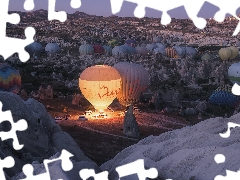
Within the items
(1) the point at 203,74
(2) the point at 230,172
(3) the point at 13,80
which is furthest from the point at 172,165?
(1) the point at 203,74

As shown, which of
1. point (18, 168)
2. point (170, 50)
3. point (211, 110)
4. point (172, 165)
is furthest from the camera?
point (170, 50)

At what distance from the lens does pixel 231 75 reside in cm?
3012

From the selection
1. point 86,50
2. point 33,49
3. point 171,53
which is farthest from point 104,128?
point 86,50

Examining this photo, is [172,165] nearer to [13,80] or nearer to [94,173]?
[94,173]

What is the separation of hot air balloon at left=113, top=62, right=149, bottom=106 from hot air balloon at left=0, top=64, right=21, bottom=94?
19.9 ft

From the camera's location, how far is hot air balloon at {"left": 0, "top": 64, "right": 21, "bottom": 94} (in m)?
21.7

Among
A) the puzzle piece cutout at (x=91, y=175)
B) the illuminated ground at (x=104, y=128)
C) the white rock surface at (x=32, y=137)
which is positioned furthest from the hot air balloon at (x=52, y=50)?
the puzzle piece cutout at (x=91, y=175)

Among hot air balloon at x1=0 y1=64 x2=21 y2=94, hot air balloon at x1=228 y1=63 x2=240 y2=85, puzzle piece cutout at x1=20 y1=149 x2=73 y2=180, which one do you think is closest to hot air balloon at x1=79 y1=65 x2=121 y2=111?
hot air balloon at x1=0 y1=64 x2=21 y2=94

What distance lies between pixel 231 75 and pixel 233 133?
2196 centimetres

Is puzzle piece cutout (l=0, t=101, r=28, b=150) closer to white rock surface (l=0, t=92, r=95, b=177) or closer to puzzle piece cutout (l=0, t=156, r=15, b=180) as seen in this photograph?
white rock surface (l=0, t=92, r=95, b=177)

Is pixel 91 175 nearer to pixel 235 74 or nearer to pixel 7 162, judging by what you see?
pixel 7 162

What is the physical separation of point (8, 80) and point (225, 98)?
41.5 ft

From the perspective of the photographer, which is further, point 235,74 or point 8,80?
point 235,74

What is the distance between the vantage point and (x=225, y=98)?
22422 mm
